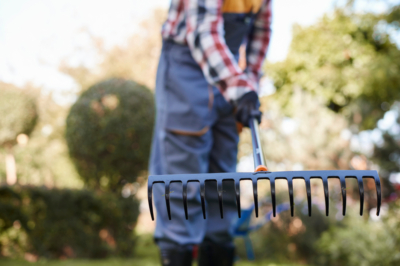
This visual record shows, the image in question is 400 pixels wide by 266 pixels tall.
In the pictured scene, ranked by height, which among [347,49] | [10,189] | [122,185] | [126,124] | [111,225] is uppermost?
[347,49]

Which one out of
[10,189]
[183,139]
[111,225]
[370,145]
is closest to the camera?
[183,139]

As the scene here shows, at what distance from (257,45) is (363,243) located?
2.57m

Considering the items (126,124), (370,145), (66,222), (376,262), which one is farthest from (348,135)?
(66,222)

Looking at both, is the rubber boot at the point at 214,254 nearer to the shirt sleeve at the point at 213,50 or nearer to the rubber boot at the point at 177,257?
the rubber boot at the point at 177,257

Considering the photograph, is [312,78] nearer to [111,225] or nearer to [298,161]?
[298,161]

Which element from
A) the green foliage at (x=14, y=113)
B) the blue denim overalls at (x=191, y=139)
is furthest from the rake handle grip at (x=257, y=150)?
the green foliage at (x=14, y=113)

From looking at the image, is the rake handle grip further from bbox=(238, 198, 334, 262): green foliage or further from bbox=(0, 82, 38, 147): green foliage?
bbox=(0, 82, 38, 147): green foliage

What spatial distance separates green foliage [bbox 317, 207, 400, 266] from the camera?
3.14 m

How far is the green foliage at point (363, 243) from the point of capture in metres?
3.14

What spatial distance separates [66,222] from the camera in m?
4.10

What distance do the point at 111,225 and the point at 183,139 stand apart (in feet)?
10.9

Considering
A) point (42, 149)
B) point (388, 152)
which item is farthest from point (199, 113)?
point (42, 149)

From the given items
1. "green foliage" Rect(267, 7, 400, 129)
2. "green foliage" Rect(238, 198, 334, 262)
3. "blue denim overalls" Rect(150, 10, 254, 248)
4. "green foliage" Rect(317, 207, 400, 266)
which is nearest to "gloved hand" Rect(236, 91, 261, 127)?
"blue denim overalls" Rect(150, 10, 254, 248)

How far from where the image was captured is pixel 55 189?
13.3 feet
